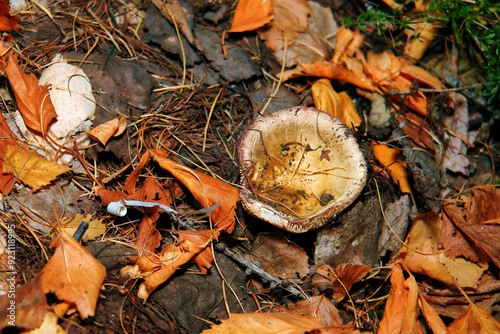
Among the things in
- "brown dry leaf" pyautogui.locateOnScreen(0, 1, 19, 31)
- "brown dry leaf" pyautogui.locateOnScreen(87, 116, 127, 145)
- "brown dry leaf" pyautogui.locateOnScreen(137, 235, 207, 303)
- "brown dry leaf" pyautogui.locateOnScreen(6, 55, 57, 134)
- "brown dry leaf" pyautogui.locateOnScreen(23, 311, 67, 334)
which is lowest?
"brown dry leaf" pyautogui.locateOnScreen(137, 235, 207, 303)

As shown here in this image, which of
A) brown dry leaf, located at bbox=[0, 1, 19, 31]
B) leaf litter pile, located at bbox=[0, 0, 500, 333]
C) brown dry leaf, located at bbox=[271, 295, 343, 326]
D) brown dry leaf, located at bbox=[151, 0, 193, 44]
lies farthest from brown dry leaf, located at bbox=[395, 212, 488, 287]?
brown dry leaf, located at bbox=[0, 1, 19, 31]

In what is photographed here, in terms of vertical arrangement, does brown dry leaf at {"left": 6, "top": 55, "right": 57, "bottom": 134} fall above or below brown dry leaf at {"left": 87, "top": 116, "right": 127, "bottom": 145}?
above

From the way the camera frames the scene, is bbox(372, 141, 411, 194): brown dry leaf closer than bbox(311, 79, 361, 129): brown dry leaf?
Yes

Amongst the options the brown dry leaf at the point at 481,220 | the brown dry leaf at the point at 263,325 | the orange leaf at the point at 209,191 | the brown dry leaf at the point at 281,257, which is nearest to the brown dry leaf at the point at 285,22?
the orange leaf at the point at 209,191

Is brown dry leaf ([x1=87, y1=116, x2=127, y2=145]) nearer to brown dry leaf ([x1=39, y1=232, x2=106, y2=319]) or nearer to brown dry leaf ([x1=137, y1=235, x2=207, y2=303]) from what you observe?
brown dry leaf ([x1=39, y1=232, x2=106, y2=319])

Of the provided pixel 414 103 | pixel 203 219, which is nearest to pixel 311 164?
pixel 203 219

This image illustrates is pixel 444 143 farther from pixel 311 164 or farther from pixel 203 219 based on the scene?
pixel 203 219

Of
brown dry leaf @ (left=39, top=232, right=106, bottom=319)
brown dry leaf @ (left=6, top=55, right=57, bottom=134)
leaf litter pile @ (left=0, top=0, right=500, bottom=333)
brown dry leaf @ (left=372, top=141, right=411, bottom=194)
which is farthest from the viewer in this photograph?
brown dry leaf @ (left=372, top=141, right=411, bottom=194)
